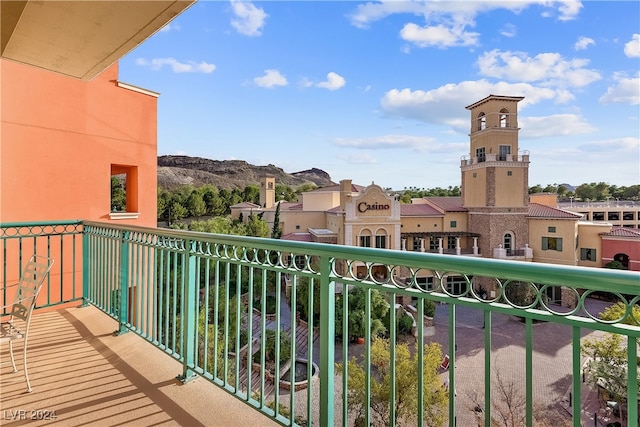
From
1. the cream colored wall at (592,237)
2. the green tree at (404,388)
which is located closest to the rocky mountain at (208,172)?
the cream colored wall at (592,237)

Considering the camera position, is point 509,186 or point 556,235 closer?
point 556,235

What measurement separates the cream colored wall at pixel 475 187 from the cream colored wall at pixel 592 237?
6.13 metres

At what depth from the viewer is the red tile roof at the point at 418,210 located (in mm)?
24706

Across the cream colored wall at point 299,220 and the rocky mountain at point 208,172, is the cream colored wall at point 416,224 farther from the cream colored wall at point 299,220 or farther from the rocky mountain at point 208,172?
the rocky mountain at point 208,172

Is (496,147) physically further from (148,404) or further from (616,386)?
(148,404)

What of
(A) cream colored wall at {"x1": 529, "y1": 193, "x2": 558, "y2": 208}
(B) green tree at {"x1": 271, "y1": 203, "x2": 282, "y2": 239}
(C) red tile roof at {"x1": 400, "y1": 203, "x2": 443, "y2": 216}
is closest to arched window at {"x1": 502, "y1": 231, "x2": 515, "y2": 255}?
(C) red tile roof at {"x1": 400, "y1": 203, "x2": 443, "y2": 216}

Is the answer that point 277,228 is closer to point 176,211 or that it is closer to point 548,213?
point 176,211

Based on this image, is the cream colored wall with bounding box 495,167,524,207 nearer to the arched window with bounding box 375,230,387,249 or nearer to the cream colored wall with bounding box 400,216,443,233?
the cream colored wall with bounding box 400,216,443,233

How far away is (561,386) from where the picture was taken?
39.2 feet

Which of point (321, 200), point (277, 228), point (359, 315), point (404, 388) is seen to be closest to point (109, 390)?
point (404, 388)

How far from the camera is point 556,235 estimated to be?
2345 centimetres

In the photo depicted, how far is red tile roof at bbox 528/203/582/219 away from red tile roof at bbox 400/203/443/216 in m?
6.41

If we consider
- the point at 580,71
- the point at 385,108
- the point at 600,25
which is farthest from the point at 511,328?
the point at 385,108

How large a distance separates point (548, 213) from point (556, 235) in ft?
5.85
